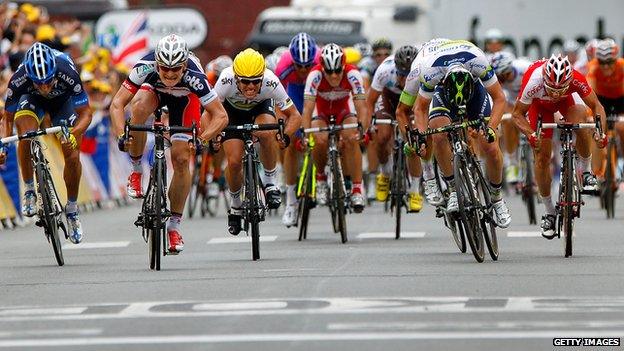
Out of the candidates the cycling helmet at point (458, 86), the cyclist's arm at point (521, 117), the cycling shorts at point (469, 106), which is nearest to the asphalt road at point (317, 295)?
the cyclist's arm at point (521, 117)

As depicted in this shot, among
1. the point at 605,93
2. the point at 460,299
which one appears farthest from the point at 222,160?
the point at 460,299

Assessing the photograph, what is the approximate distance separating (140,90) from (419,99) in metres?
2.35

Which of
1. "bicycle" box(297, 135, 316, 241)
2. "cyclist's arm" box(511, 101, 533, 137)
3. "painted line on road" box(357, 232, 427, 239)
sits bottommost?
"painted line on road" box(357, 232, 427, 239)

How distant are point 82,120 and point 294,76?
4149mm

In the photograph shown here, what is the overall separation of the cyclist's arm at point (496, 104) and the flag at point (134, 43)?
1718cm

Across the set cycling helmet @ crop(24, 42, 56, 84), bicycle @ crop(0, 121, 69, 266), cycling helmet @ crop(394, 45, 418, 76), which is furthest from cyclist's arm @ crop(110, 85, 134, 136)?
cycling helmet @ crop(394, 45, 418, 76)

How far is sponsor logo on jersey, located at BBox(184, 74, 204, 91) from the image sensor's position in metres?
15.8

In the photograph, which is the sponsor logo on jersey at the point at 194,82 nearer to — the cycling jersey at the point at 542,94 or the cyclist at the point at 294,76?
the cycling jersey at the point at 542,94

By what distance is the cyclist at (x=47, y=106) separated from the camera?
1650 cm

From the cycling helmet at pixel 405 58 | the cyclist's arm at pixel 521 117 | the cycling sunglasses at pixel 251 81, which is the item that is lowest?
the cyclist's arm at pixel 521 117

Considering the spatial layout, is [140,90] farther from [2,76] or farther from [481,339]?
[2,76]

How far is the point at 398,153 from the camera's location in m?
19.4

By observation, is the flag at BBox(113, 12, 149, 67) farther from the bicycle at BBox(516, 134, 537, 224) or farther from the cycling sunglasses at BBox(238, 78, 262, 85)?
the cycling sunglasses at BBox(238, 78, 262, 85)

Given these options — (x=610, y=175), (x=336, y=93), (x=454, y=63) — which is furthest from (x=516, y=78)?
(x=454, y=63)
